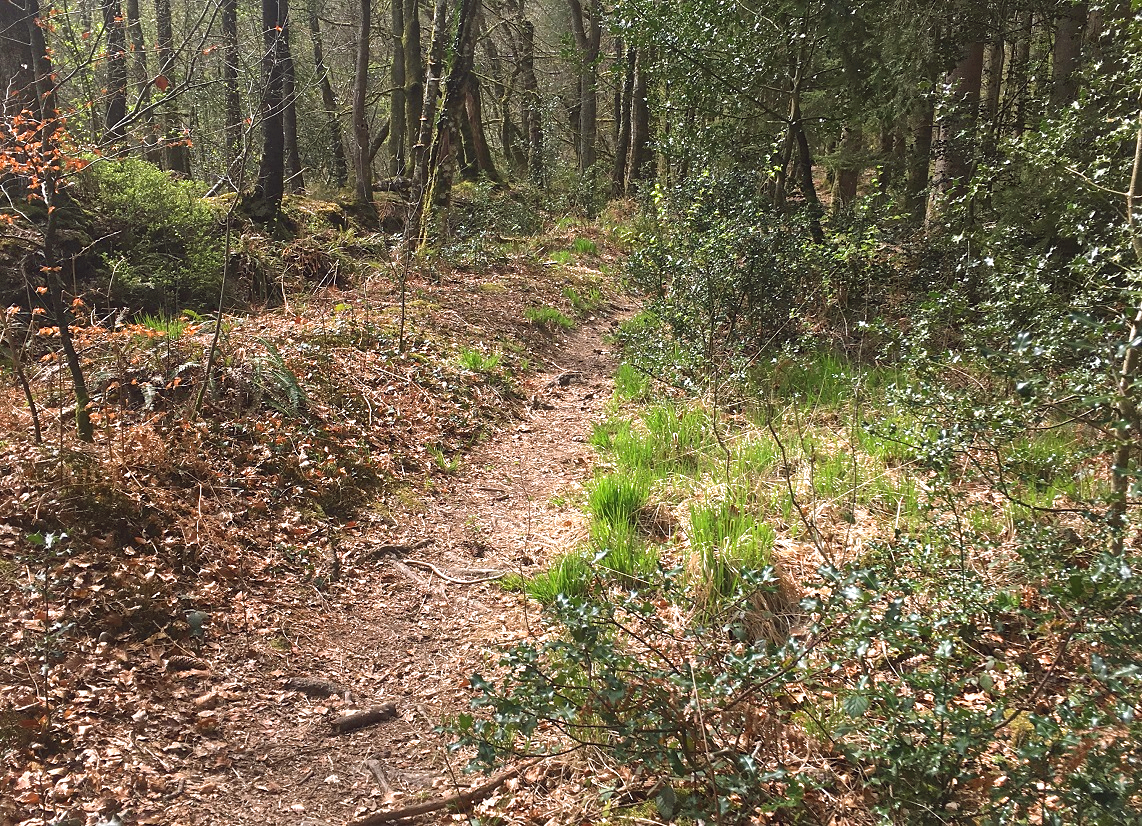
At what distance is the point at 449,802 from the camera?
9.57ft

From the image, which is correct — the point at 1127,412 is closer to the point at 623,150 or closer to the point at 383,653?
the point at 383,653

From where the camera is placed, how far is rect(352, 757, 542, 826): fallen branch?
9.37 feet

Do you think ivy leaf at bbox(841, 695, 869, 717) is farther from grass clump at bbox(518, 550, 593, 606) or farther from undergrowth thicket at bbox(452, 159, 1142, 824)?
grass clump at bbox(518, 550, 593, 606)

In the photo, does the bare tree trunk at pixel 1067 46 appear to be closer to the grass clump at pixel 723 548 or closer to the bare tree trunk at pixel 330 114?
the grass clump at pixel 723 548

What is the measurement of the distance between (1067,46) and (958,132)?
151 inches

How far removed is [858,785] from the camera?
253 cm

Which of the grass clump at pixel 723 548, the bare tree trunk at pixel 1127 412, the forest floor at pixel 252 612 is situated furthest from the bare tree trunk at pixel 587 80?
the bare tree trunk at pixel 1127 412

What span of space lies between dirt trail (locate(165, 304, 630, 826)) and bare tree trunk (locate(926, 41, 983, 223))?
4.67m

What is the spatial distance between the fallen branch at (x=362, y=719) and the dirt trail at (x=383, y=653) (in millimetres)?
42

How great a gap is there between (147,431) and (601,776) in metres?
3.81

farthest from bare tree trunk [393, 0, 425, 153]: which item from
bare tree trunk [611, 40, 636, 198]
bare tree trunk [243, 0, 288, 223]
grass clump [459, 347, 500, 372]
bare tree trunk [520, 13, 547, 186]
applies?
grass clump [459, 347, 500, 372]

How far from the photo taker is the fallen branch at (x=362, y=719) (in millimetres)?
3457

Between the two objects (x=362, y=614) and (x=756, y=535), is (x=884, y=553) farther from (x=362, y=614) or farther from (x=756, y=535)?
(x=362, y=614)

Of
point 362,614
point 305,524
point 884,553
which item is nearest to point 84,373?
point 305,524
